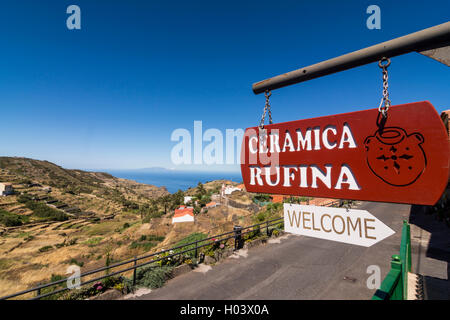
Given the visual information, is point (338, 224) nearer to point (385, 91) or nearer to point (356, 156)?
point (356, 156)

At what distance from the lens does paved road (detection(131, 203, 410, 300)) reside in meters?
7.43

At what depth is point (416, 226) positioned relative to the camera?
15.8 meters

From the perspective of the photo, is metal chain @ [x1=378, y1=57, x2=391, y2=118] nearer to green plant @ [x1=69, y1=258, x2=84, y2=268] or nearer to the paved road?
the paved road

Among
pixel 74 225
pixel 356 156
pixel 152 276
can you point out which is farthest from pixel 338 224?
pixel 74 225

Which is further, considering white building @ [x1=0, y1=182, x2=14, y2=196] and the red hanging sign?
white building @ [x1=0, y1=182, x2=14, y2=196]

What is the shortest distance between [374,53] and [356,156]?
73 centimetres

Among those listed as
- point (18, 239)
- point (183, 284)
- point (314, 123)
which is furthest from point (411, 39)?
point (18, 239)

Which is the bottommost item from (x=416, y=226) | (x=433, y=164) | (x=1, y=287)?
(x=1, y=287)

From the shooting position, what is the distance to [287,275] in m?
8.80

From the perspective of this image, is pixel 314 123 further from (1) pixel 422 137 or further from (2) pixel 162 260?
(2) pixel 162 260

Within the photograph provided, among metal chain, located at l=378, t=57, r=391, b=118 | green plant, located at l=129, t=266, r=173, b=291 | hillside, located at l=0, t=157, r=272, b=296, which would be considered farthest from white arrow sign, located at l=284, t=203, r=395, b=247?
hillside, located at l=0, t=157, r=272, b=296

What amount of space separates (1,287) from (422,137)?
103 feet

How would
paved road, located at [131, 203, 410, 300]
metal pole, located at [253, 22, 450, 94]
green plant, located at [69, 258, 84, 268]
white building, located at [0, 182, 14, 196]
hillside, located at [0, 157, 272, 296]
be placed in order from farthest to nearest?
1. white building, located at [0, 182, 14, 196]
2. hillside, located at [0, 157, 272, 296]
3. green plant, located at [69, 258, 84, 268]
4. paved road, located at [131, 203, 410, 300]
5. metal pole, located at [253, 22, 450, 94]
